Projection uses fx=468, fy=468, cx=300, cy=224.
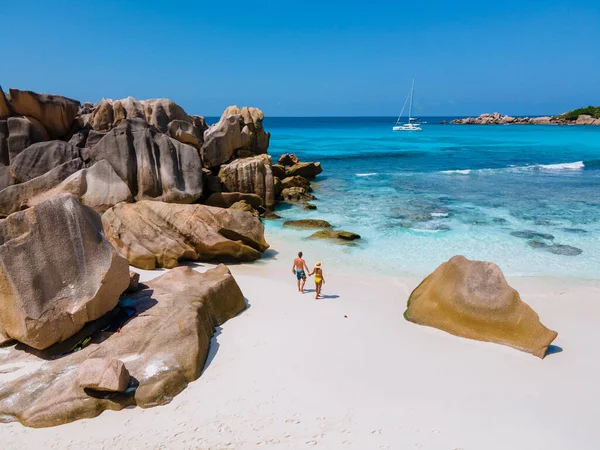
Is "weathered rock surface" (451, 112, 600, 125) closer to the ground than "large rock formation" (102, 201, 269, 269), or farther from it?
farther from it

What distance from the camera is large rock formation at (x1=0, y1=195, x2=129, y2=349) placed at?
766 cm

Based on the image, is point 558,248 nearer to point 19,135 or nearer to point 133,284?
point 133,284

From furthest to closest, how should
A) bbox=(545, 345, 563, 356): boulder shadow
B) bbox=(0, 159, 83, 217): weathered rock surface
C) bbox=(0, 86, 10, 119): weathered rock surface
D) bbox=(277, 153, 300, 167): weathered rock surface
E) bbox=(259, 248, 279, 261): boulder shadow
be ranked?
bbox=(277, 153, 300, 167): weathered rock surface
bbox=(0, 86, 10, 119): weathered rock surface
bbox=(0, 159, 83, 217): weathered rock surface
bbox=(259, 248, 279, 261): boulder shadow
bbox=(545, 345, 563, 356): boulder shadow

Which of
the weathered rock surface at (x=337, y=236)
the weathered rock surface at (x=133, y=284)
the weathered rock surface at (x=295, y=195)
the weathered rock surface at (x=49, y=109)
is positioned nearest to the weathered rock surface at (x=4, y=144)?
the weathered rock surface at (x=49, y=109)

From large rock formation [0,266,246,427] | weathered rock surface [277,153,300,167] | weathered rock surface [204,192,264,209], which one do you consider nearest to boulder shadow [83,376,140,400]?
large rock formation [0,266,246,427]

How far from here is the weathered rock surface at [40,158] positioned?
19000 millimetres

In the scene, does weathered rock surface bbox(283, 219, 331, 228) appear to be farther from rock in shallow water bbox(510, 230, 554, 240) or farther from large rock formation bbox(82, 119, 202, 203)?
rock in shallow water bbox(510, 230, 554, 240)

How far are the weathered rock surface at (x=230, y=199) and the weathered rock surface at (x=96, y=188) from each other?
4782 millimetres

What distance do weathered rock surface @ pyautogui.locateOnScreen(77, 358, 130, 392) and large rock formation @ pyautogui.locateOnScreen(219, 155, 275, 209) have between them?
1663 cm

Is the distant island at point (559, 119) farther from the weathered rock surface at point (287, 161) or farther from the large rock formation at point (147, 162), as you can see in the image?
the large rock formation at point (147, 162)

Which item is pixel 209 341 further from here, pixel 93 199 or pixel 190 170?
pixel 190 170

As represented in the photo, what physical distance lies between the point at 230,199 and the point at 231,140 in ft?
16.1

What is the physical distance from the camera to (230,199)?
877 inches

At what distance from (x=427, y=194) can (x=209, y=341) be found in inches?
878
